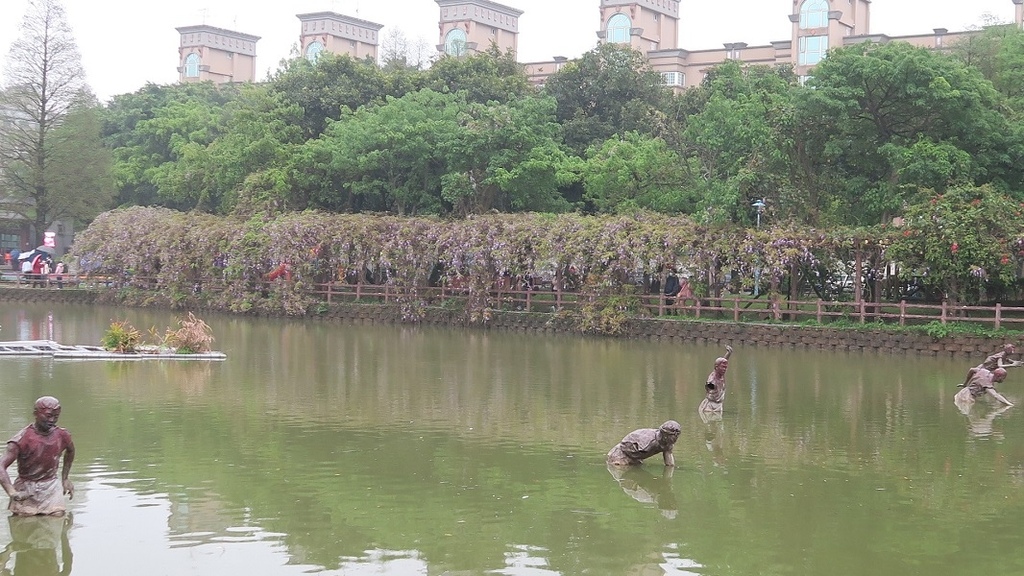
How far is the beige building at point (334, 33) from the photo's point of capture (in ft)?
295

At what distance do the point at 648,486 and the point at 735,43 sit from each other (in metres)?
64.5

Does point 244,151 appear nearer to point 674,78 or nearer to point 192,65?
point 674,78

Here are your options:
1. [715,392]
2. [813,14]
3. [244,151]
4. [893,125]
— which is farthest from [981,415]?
[813,14]

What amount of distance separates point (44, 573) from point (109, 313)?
30.5 metres

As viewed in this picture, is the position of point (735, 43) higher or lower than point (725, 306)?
higher

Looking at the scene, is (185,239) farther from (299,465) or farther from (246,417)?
(299,465)

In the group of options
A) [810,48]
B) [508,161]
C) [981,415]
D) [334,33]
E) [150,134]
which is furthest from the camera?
[334,33]

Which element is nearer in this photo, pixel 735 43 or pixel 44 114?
pixel 44 114

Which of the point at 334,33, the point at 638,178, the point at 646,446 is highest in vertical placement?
the point at 334,33

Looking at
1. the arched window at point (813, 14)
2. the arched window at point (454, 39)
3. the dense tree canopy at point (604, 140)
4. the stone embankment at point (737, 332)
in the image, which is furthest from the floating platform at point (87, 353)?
the arched window at point (454, 39)

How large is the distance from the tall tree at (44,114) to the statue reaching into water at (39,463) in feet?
149

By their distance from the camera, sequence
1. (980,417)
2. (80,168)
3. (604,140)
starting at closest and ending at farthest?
1. (980,417)
2. (604,140)
3. (80,168)

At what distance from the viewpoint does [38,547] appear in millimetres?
9281

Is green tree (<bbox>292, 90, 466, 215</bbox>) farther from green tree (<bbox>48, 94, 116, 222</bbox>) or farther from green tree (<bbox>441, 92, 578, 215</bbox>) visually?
green tree (<bbox>48, 94, 116, 222</bbox>)
